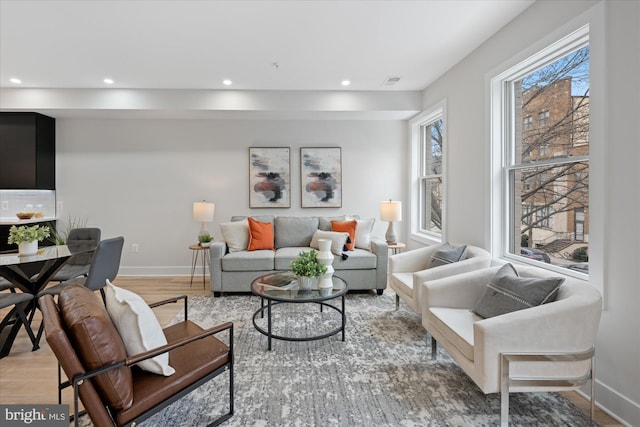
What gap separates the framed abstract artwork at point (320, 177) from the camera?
5.23m

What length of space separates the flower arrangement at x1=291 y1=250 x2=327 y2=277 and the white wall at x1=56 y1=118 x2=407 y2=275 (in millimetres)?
2372

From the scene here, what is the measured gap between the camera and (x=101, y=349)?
137 cm

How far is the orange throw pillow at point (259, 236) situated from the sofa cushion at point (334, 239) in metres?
0.60

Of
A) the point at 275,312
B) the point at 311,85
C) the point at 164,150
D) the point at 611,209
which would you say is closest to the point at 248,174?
the point at 164,150

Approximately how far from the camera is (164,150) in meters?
5.15

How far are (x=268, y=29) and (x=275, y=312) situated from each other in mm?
2764

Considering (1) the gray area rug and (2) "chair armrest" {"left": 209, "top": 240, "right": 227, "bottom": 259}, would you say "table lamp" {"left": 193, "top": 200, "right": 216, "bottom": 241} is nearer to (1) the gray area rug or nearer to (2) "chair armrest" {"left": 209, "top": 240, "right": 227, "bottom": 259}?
(2) "chair armrest" {"left": 209, "top": 240, "right": 227, "bottom": 259}

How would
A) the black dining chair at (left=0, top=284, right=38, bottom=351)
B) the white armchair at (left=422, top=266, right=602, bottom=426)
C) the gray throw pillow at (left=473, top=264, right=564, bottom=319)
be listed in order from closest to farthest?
the white armchair at (left=422, top=266, right=602, bottom=426) < the gray throw pillow at (left=473, top=264, right=564, bottom=319) < the black dining chair at (left=0, top=284, right=38, bottom=351)

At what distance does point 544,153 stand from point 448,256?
3.89ft

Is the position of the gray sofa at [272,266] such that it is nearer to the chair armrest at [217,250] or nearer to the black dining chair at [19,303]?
the chair armrest at [217,250]

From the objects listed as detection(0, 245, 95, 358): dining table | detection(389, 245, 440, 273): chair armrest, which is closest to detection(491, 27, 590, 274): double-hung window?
detection(389, 245, 440, 273): chair armrest

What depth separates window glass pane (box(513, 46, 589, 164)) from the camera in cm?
230

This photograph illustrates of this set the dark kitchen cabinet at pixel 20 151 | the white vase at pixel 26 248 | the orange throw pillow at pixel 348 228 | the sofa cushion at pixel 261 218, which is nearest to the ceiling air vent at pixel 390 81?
the orange throw pillow at pixel 348 228

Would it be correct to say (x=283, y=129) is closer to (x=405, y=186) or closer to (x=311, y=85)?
Result: (x=311, y=85)
